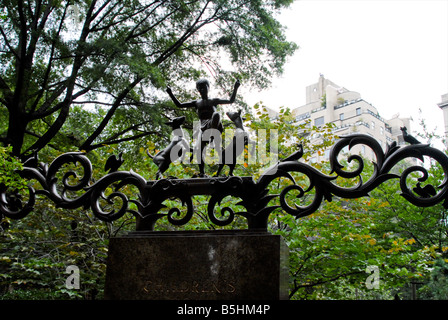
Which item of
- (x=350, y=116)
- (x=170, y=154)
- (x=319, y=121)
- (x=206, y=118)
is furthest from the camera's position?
(x=319, y=121)

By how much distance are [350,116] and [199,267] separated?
167 ft

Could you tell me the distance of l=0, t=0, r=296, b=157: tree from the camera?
1273 cm

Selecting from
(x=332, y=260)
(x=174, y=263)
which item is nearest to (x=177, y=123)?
(x=174, y=263)

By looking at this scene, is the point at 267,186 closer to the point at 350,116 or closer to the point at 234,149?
the point at 234,149

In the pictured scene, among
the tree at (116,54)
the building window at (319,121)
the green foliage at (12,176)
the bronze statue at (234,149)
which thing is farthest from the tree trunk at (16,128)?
the building window at (319,121)

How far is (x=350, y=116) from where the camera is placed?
52.2m

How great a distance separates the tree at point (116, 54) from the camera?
41.8 feet

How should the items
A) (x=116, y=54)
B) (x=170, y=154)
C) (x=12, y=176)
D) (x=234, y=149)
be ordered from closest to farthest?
1. (x=234, y=149)
2. (x=170, y=154)
3. (x=12, y=176)
4. (x=116, y=54)

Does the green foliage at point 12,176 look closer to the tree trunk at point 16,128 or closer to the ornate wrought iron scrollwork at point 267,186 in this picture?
the ornate wrought iron scrollwork at point 267,186

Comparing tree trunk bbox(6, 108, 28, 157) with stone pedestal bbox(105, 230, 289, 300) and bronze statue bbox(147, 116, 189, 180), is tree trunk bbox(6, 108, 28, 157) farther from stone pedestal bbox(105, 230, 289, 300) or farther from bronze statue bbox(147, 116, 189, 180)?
stone pedestal bbox(105, 230, 289, 300)

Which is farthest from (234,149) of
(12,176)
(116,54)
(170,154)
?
(116,54)

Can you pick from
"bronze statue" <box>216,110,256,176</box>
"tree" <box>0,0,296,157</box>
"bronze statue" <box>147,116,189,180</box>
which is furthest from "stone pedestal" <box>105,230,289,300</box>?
"tree" <box>0,0,296,157</box>

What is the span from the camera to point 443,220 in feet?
56.3

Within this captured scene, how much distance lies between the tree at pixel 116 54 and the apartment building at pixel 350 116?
31.3m
